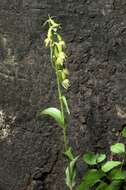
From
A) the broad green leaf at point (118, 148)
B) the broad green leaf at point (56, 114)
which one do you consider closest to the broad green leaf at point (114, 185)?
the broad green leaf at point (118, 148)

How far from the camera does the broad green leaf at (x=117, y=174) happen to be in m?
2.28

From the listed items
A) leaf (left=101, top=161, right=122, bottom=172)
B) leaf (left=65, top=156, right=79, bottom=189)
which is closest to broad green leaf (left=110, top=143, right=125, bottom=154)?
leaf (left=101, top=161, right=122, bottom=172)

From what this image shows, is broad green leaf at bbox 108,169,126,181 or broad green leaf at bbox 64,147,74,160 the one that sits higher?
broad green leaf at bbox 64,147,74,160

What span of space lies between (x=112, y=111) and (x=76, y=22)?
0.42m

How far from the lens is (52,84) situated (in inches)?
95.4

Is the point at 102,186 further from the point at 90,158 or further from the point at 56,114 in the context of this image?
the point at 56,114

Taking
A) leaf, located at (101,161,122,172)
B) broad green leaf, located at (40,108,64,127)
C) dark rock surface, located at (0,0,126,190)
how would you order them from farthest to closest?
1. dark rock surface, located at (0,0,126,190)
2. leaf, located at (101,161,122,172)
3. broad green leaf, located at (40,108,64,127)

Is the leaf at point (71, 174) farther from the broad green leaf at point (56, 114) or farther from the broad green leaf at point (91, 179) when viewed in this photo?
the broad green leaf at point (56, 114)

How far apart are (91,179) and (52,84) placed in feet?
1.47

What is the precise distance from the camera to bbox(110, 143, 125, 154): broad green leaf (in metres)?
2.32

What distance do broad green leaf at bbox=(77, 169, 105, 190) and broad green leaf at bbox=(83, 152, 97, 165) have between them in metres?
0.04

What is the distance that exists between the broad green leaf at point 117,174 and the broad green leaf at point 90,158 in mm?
88

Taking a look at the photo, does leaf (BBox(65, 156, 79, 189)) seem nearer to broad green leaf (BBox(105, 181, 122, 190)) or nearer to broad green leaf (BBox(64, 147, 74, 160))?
broad green leaf (BBox(64, 147, 74, 160))

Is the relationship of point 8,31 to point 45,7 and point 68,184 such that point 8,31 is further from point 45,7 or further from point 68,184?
point 68,184
